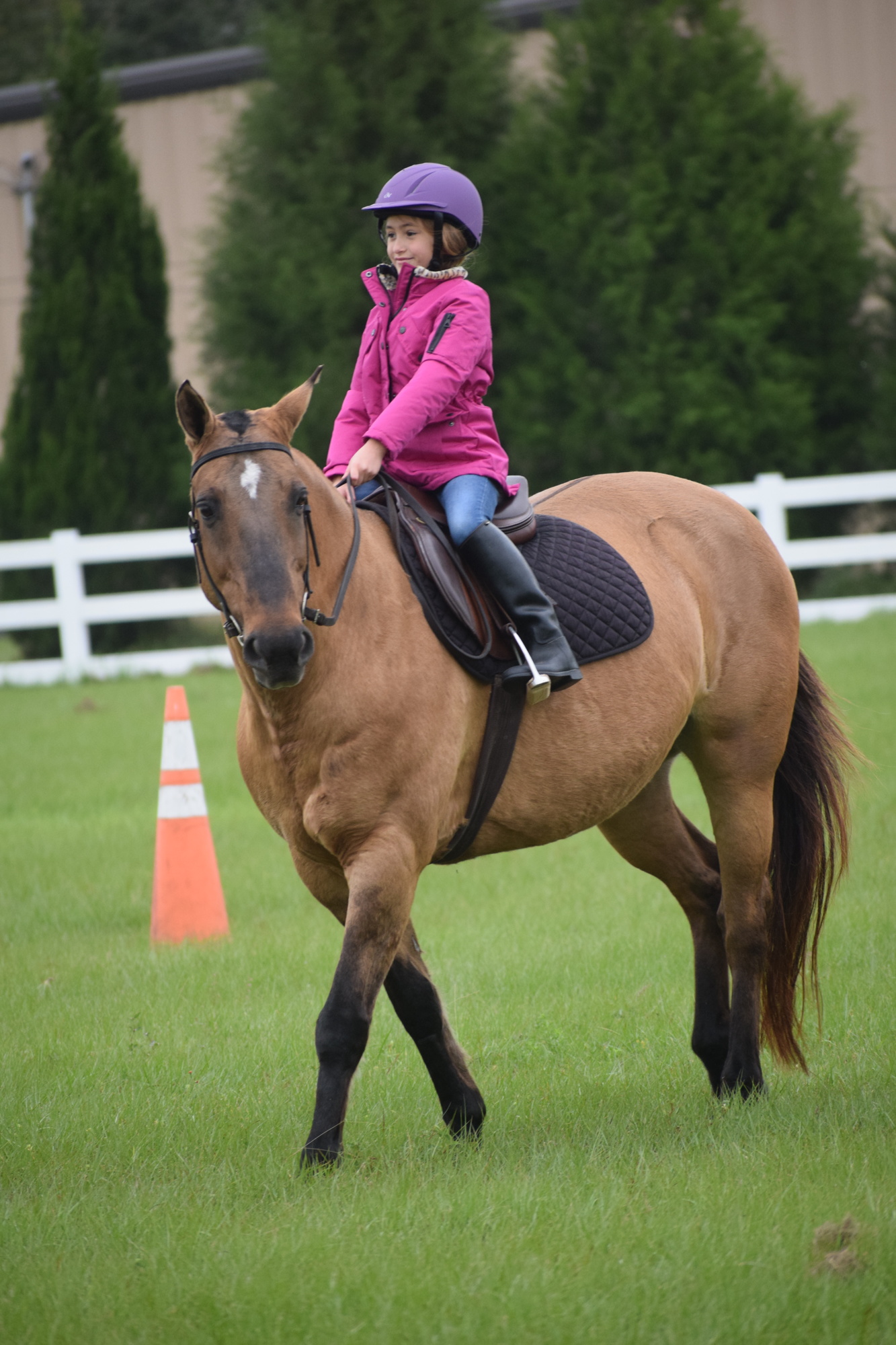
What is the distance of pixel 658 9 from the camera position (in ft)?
58.2

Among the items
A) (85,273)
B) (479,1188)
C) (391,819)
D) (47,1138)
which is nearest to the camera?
(479,1188)

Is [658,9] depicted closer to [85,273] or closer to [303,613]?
[85,273]

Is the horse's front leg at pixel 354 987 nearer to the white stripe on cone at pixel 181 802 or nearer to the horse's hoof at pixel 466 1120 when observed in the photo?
the horse's hoof at pixel 466 1120

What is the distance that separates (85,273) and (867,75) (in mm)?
12876

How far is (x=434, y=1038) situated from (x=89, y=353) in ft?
51.1

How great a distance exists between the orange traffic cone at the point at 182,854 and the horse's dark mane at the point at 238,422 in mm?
3199

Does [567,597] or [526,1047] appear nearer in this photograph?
[567,597]

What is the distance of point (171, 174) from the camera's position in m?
23.6

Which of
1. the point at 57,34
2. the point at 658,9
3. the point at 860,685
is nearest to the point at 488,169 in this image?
the point at 658,9

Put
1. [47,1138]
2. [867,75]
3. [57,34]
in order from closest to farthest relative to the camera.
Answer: [47,1138] → [867,75] → [57,34]

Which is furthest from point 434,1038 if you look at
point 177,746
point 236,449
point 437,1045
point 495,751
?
point 177,746

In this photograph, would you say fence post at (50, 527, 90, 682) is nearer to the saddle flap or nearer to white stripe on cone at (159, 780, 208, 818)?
white stripe on cone at (159, 780, 208, 818)

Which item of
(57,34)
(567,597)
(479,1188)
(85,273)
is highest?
(57,34)

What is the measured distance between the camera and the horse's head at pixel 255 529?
341cm
